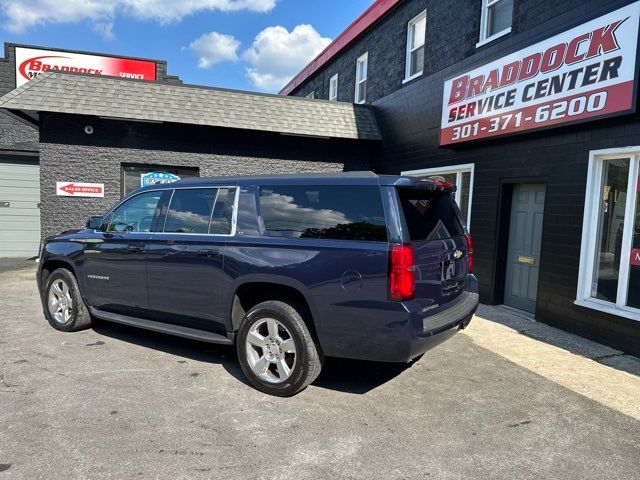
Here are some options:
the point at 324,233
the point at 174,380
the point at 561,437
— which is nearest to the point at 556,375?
the point at 561,437

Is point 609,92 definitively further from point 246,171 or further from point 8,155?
point 8,155

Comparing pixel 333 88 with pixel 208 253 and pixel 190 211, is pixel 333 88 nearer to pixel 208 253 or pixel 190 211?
pixel 190 211

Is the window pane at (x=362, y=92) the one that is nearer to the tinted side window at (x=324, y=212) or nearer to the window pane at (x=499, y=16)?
the window pane at (x=499, y=16)

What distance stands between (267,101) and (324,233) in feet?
26.6

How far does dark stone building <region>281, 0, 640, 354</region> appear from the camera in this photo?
5.47 m

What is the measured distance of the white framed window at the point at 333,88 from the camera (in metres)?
15.4

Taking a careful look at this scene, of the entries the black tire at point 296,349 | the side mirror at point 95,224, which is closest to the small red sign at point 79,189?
the side mirror at point 95,224

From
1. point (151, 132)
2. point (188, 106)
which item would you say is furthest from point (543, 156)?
point (151, 132)

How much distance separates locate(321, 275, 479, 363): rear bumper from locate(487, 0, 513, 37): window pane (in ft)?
20.0

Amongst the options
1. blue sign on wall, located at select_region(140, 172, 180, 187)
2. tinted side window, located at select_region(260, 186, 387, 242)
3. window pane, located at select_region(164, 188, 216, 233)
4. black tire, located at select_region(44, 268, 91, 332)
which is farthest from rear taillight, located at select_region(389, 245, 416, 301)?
blue sign on wall, located at select_region(140, 172, 180, 187)

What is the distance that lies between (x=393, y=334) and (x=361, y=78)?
11349 mm

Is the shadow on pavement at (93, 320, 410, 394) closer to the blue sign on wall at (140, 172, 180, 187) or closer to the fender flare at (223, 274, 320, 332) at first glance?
the fender flare at (223, 274, 320, 332)

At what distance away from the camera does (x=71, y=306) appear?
5.49 metres

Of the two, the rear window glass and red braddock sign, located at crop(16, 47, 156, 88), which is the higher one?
red braddock sign, located at crop(16, 47, 156, 88)
